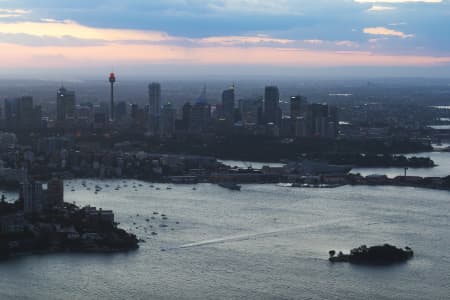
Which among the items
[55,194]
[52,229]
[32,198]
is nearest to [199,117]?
[55,194]

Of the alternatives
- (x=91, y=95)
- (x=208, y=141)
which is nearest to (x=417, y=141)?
(x=208, y=141)

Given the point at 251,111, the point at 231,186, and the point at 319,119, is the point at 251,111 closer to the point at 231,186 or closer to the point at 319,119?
the point at 319,119

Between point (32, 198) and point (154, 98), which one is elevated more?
point (154, 98)

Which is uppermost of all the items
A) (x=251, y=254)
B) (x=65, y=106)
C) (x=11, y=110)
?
(x=65, y=106)

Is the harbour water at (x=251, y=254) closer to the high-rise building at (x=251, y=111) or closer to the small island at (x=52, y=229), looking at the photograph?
the small island at (x=52, y=229)

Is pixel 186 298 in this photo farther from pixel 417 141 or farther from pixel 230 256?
pixel 417 141

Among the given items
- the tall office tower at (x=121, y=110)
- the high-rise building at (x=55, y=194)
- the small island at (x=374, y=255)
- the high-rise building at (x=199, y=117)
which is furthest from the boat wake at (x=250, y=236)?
the tall office tower at (x=121, y=110)

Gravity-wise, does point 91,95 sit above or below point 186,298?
above
